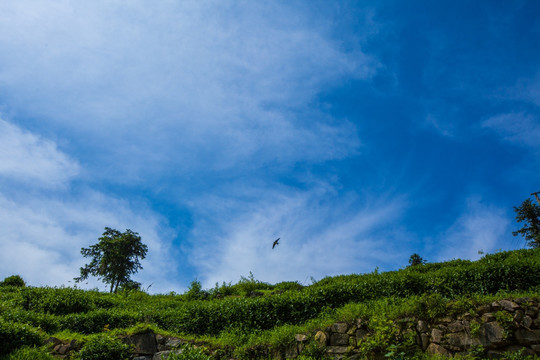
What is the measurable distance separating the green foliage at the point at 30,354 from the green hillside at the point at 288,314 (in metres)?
0.03

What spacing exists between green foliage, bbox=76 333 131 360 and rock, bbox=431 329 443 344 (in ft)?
31.8

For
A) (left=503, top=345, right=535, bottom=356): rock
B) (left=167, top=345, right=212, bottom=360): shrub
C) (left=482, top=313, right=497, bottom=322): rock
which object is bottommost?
(left=503, top=345, right=535, bottom=356): rock

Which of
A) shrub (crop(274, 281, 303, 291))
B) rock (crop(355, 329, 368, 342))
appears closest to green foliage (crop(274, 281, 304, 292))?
shrub (crop(274, 281, 303, 291))

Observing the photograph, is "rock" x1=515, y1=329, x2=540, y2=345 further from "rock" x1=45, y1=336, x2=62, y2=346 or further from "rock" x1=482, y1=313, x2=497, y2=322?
"rock" x1=45, y1=336, x2=62, y2=346

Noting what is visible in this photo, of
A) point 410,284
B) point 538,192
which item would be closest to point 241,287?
point 410,284

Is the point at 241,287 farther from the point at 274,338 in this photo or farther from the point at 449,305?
the point at 449,305

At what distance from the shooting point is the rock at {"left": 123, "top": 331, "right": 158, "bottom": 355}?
11.4 metres

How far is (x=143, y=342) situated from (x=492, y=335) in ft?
35.9

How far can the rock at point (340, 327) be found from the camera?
10.3 meters

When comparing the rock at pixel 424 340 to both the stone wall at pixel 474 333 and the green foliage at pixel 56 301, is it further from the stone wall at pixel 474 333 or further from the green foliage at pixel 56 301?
the green foliage at pixel 56 301

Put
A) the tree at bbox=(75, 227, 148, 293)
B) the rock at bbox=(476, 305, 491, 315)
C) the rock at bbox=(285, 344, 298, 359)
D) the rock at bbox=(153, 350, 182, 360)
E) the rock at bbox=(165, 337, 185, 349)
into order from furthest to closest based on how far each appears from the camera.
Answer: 1. the tree at bbox=(75, 227, 148, 293)
2. the rock at bbox=(165, 337, 185, 349)
3. the rock at bbox=(153, 350, 182, 360)
4. the rock at bbox=(285, 344, 298, 359)
5. the rock at bbox=(476, 305, 491, 315)

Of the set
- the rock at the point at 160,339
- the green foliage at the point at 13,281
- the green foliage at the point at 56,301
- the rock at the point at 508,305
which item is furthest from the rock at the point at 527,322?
the green foliage at the point at 13,281

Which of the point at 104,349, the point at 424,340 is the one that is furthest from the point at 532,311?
the point at 104,349

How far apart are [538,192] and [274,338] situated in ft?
113
